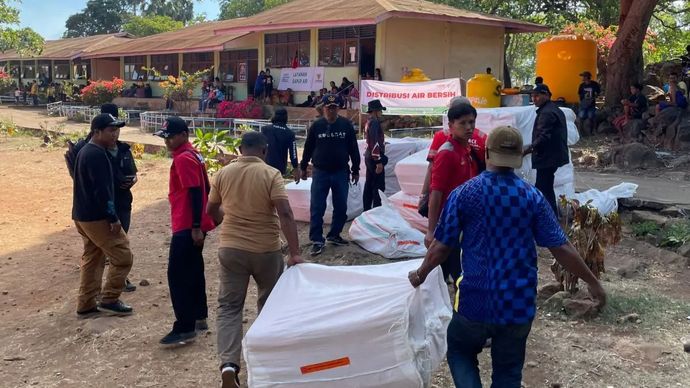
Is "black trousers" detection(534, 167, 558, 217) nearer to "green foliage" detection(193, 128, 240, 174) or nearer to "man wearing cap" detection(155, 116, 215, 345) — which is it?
"man wearing cap" detection(155, 116, 215, 345)

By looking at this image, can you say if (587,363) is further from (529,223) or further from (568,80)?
(568,80)

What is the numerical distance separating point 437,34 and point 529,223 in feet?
54.5

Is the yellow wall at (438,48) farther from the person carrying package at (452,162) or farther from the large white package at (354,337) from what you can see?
the large white package at (354,337)

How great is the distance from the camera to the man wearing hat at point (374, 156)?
→ 703cm

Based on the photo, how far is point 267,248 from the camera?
3879mm

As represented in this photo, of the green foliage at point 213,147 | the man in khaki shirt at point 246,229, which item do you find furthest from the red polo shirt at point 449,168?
the green foliage at point 213,147

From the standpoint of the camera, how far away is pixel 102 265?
519cm

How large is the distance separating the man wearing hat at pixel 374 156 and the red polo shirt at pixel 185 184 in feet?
9.83

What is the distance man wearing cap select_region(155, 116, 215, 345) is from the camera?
13.9ft

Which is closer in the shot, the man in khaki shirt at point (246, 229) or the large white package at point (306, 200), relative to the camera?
the man in khaki shirt at point (246, 229)

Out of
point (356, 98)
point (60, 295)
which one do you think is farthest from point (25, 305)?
point (356, 98)

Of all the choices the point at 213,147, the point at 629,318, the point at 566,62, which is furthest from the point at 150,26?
the point at 629,318

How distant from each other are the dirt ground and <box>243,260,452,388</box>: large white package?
785 mm

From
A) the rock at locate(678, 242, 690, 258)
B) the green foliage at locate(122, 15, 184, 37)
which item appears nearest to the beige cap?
the rock at locate(678, 242, 690, 258)
